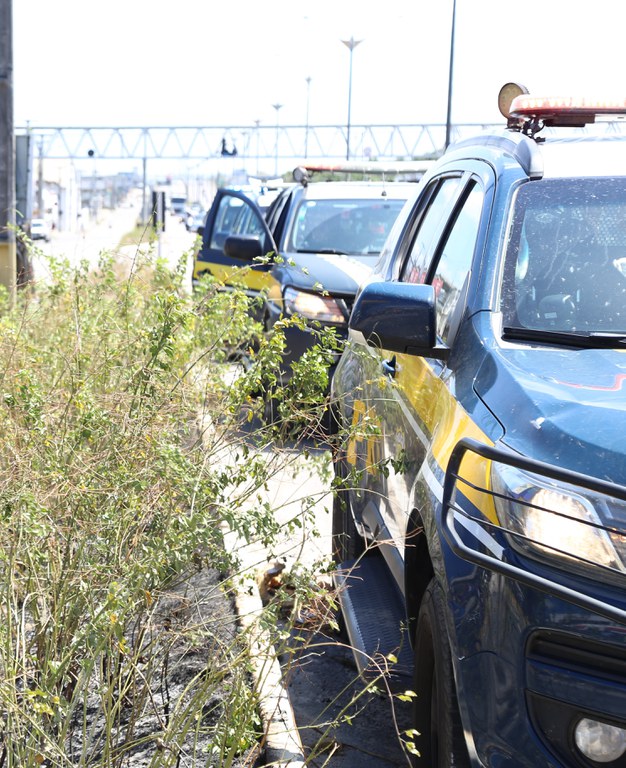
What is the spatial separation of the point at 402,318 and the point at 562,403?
85 cm

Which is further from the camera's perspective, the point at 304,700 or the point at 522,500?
the point at 304,700

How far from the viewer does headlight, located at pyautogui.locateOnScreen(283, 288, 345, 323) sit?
1008 cm

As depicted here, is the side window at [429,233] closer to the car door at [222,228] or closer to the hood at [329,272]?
the hood at [329,272]

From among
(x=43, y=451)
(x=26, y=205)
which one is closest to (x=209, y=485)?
(x=43, y=451)

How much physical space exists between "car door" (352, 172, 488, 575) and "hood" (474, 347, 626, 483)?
23 cm

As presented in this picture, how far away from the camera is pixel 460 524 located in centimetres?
278

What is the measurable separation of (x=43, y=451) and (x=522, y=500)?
1.95 m

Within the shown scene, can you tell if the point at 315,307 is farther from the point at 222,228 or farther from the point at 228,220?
the point at 222,228

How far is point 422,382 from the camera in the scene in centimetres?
370

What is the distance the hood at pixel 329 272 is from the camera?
10125mm

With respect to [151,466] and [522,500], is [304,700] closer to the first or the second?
[151,466]

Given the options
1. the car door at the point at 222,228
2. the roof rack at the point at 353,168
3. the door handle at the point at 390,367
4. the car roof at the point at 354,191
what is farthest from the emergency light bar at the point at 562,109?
the car door at the point at 222,228

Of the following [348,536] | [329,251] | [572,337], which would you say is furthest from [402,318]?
[329,251]

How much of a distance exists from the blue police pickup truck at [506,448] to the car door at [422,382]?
12 millimetres
